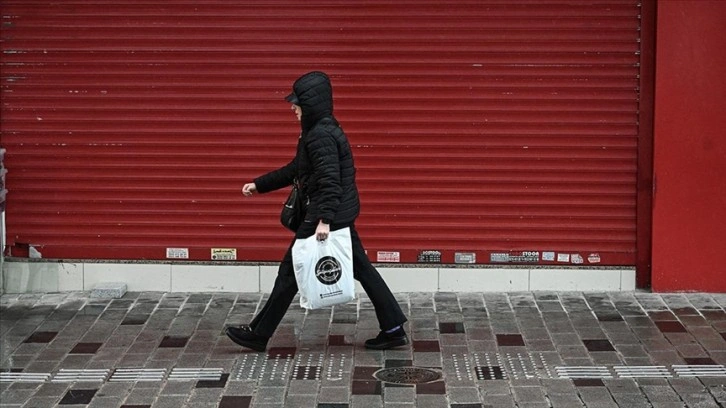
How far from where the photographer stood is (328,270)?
884 cm

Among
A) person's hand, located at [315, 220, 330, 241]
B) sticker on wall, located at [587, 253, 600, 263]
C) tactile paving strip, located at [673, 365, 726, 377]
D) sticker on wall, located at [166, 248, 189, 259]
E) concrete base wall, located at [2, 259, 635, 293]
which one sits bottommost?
tactile paving strip, located at [673, 365, 726, 377]

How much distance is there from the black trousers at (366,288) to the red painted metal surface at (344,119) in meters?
1.67

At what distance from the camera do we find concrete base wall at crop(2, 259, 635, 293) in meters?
10.7

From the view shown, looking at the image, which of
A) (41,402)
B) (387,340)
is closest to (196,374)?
(41,402)

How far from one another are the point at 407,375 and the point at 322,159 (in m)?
1.46

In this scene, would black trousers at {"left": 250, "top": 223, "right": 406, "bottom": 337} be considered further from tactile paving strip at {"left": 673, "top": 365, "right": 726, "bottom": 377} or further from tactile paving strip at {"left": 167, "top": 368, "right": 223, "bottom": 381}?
tactile paving strip at {"left": 673, "top": 365, "right": 726, "bottom": 377}

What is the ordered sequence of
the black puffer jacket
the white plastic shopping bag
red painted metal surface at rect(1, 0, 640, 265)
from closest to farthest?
the black puffer jacket → the white plastic shopping bag → red painted metal surface at rect(1, 0, 640, 265)

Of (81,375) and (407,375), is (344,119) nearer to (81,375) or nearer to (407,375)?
(407,375)

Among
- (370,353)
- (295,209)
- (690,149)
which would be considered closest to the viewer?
(295,209)

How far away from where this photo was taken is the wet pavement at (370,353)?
8.16m

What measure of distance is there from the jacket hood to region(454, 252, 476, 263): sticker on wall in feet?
7.90

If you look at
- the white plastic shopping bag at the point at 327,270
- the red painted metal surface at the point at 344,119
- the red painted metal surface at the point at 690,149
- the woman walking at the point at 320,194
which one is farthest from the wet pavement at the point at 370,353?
the red painted metal surface at the point at 344,119

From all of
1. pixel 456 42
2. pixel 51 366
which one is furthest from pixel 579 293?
pixel 51 366

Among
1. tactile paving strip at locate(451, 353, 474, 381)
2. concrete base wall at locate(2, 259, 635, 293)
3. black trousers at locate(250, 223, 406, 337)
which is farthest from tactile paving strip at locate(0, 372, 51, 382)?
tactile paving strip at locate(451, 353, 474, 381)
